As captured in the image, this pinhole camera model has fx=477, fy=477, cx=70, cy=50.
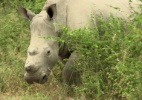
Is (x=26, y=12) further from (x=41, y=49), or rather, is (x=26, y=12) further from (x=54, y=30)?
(x=41, y=49)

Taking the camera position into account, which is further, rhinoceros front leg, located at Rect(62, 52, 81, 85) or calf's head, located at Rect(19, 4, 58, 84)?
rhinoceros front leg, located at Rect(62, 52, 81, 85)

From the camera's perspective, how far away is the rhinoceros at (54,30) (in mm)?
7297

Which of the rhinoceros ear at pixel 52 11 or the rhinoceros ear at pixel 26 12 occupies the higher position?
the rhinoceros ear at pixel 52 11

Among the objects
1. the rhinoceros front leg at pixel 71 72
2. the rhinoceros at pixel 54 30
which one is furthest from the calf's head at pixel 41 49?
the rhinoceros front leg at pixel 71 72

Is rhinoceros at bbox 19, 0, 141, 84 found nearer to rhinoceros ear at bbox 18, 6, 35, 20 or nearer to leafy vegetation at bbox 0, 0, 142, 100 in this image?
rhinoceros ear at bbox 18, 6, 35, 20

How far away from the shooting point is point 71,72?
7.99 meters

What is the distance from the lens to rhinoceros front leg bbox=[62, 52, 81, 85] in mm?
7687

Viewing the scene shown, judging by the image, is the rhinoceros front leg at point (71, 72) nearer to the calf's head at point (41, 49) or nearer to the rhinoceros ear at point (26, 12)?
the calf's head at point (41, 49)

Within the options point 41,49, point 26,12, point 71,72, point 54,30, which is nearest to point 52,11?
point 54,30

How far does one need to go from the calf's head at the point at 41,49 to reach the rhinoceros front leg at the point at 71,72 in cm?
30

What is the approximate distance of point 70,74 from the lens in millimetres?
8016

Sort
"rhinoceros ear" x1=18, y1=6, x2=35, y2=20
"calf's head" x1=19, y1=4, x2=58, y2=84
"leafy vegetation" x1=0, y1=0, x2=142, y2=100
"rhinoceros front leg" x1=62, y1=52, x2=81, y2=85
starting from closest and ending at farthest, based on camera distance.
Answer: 1. "leafy vegetation" x1=0, y1=0, x2=142, y2=100
2. "calf's head" x1=19, y1=4, x2=58, y2=84
3. "rhinoceros front leg" x1=62, y1=52, x2=81, y2=85
4. "rhinoceros ear" x1=18, y1=6, x2=35, y2=20

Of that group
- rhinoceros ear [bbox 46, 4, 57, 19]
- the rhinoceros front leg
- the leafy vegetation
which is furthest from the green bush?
rhinoceros ear [bbox 46, 4, 57, 19]

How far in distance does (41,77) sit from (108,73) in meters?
1.08
